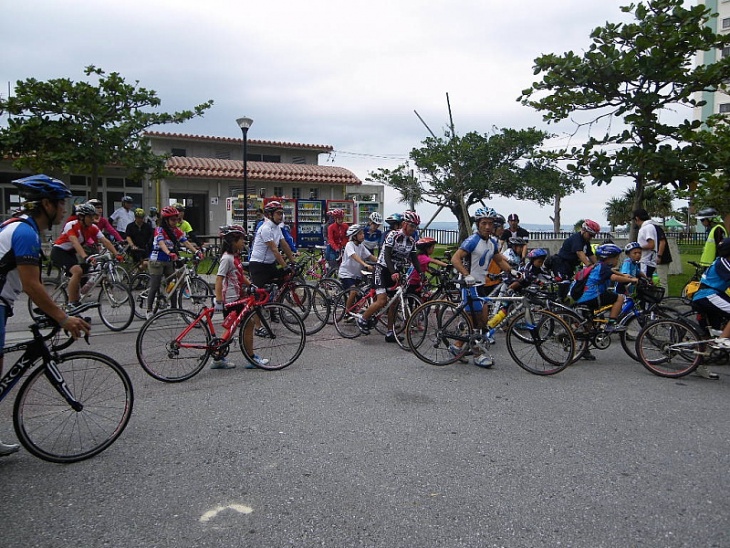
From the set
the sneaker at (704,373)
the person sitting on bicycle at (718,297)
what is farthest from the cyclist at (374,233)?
the sneaker at (704,373)

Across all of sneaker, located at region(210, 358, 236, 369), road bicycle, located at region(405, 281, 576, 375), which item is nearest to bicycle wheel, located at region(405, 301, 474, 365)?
road bicycle, located at region(405, 281, 576, 375)

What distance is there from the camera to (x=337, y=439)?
4.41 m

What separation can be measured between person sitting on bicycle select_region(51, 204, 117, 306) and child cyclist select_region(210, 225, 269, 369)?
313 cm

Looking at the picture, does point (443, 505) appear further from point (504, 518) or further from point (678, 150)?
point (678, 150)

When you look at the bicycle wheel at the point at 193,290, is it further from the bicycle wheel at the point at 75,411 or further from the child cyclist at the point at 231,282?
the bicycle wheel at the point at 75,411

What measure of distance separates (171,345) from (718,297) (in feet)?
19.9

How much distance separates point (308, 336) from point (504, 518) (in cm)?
553

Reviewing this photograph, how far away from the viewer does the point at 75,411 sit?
408 centimetres

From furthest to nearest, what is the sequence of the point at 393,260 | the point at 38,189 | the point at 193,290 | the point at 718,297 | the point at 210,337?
1. the point at 193,290
2. the point at 393,260
3. the point at 718,297
4. the point at 210,337
5. the point at 38,189

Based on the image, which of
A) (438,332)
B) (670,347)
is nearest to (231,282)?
(438,332)

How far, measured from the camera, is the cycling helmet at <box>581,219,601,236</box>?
851cm

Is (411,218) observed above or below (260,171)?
below

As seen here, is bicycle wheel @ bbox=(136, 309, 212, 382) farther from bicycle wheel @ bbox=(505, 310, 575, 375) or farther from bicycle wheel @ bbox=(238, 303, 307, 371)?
bicycle wheel @ bbox=(505, 310, 575, 375)

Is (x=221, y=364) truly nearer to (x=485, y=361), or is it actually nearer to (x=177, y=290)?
(x=177, y=290)
